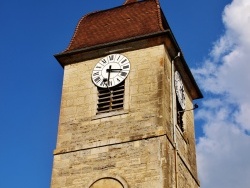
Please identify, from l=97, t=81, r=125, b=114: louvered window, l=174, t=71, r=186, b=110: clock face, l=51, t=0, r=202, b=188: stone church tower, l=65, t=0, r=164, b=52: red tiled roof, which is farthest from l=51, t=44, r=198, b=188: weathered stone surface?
l=65, t=0, r=164, b=52: red tiled roof

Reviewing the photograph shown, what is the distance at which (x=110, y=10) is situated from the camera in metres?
18.9

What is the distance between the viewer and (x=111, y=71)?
55.2 ft

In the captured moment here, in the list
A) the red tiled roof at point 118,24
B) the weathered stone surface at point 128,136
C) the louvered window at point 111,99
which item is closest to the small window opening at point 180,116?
the weathered stone surface at point 128,136

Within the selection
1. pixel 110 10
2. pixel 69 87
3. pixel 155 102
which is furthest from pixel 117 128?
pixel 110 10

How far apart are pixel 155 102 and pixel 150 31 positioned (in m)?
2.45

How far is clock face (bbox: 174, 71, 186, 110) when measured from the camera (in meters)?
17.2

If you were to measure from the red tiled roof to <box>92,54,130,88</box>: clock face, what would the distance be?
681mm

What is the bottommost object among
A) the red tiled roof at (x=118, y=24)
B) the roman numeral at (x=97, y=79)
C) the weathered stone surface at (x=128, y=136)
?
the weathered stone surface at (x=128, y=136)

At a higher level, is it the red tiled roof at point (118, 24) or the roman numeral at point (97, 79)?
the red tiled roof at point (118, 24)

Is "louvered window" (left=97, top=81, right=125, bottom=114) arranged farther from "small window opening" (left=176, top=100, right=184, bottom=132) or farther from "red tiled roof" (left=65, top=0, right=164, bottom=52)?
"small window opening" (left=176, top=100, right=184, bottom=132)

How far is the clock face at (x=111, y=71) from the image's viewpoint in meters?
16.7

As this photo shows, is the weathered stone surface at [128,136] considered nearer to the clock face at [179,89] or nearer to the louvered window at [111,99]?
the louvered window at [111,99]

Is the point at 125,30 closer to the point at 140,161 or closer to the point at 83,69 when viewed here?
the point at 83,69

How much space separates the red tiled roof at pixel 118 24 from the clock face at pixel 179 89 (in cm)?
155
